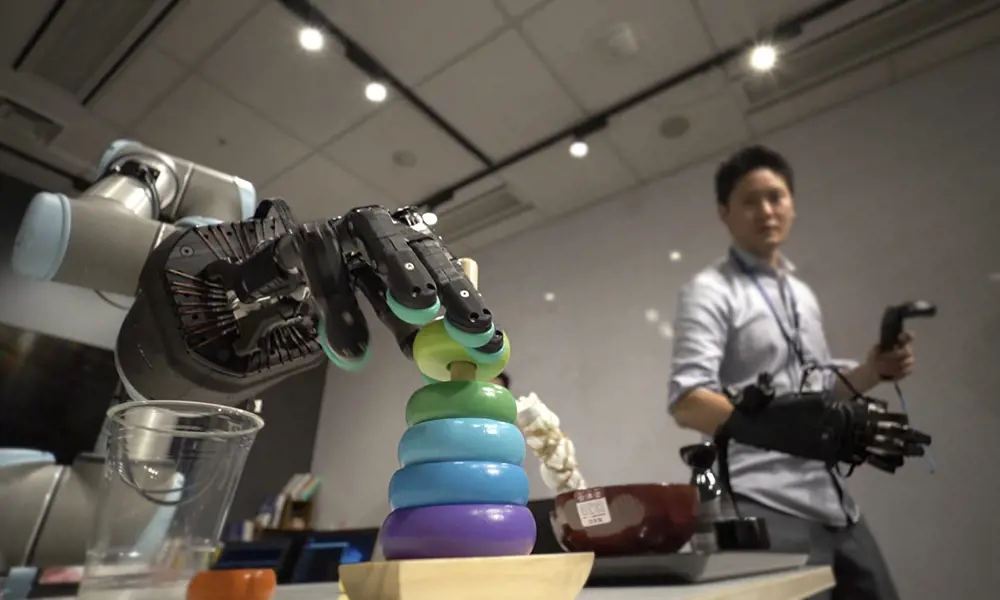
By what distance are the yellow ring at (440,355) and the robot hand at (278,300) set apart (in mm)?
15

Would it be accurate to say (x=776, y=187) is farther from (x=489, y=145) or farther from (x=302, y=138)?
(x=302, y=138)

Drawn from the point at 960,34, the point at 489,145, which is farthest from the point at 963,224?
the point at 489,145

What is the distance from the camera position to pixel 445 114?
6.22 ft

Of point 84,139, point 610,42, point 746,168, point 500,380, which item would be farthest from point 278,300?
point 84,139

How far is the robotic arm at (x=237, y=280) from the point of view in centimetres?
33

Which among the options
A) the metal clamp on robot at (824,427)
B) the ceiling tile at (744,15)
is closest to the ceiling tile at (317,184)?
the ceiling tile at (744,15)

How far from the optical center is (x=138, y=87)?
1.83 meters

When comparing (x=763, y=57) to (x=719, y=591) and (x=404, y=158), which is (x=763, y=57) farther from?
(x=719, y=591)

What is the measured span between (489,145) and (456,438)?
1791 mm

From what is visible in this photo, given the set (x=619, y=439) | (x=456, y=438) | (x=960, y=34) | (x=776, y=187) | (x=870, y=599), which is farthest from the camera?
(x=619, y=439)

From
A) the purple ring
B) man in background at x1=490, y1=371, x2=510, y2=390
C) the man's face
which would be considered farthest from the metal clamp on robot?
the purple ring

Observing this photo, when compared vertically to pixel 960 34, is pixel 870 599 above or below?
below

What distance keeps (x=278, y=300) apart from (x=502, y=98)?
1.55 m

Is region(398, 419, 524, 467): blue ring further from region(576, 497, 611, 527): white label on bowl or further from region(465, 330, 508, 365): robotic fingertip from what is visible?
region(576, 497, 611, 527): white label on bowl
